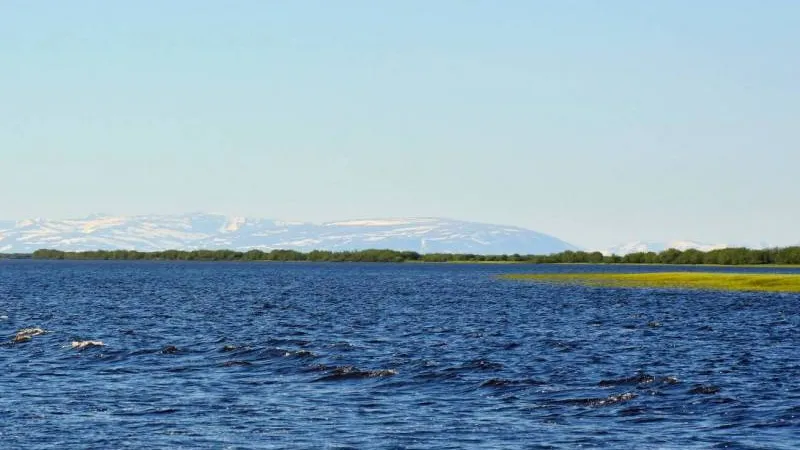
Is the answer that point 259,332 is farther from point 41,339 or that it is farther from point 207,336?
point 41,339

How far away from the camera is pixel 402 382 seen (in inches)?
1955

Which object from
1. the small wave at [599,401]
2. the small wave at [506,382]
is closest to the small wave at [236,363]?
the small wave at [506,382]

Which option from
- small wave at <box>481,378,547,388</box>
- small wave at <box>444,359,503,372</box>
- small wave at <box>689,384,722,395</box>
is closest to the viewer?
small wave at <box>689,384,722,395</box>

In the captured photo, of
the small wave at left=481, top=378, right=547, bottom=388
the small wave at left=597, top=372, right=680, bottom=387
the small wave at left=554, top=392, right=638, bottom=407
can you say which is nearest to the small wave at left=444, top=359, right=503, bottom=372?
the small wave at left=481, top=378, right=547, bottom=388

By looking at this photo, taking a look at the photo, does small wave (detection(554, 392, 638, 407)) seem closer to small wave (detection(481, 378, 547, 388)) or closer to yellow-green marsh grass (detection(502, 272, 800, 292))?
small wave (detection(481, 378, 547, 388))

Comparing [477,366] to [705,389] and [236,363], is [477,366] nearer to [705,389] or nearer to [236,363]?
[236,363]

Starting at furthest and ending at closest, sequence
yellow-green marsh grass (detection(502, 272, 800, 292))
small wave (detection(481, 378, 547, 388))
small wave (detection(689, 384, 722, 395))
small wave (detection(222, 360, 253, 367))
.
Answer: yellow-green marsh grass (detection(502, 272, 800, 292)), small wave (detection(222, 360, 253, 367)), small wave (detection(481, 378, 547, 388)), small wave (detection(689, 384, 722, 395))

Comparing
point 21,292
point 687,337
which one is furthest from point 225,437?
point 21,292

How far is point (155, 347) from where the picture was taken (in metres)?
64.4

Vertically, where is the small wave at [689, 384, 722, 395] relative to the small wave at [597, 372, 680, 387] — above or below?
below

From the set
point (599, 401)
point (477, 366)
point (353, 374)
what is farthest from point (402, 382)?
point (599, 401)

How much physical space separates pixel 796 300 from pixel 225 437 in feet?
298

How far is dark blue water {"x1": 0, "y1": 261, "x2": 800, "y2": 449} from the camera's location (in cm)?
3775

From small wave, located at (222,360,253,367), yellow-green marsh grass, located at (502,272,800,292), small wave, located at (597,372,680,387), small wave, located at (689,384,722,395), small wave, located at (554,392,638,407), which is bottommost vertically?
small wave, located at (554,392,638,407)
